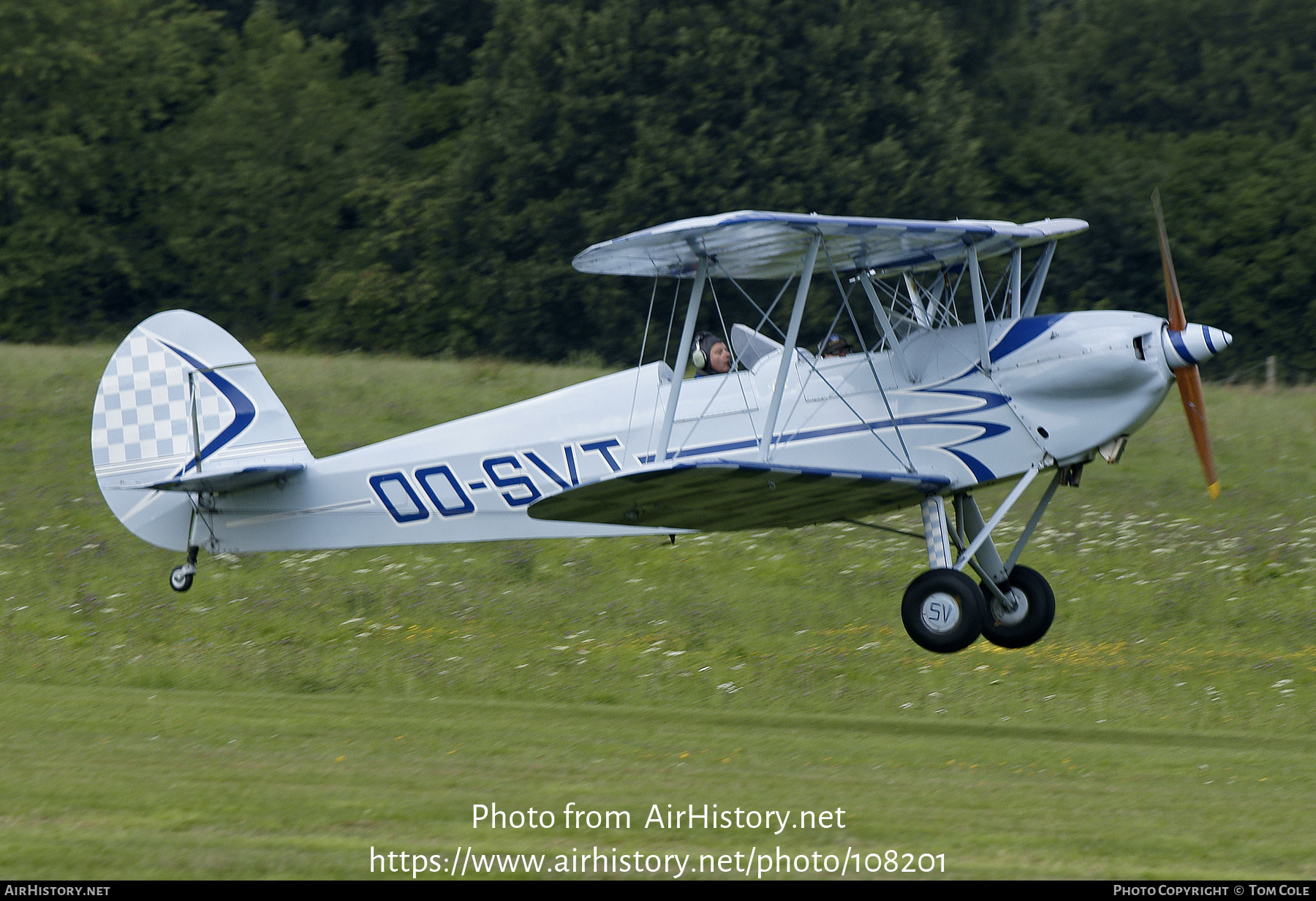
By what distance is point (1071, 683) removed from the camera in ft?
40.8

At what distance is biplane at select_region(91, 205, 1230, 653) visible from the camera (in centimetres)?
941

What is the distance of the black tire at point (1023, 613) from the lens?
10.4 metres

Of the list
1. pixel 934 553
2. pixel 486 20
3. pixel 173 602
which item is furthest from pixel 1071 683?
pixel 486 20

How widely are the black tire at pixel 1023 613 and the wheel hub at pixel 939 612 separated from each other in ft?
3.66

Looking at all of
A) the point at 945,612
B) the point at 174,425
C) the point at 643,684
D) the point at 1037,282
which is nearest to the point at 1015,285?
the point at 1037,282

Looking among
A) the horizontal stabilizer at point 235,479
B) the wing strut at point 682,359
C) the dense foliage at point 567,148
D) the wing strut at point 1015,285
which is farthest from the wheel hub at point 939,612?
the dense foliage at point 567,148

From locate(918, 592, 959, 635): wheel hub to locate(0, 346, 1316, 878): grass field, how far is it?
793mm

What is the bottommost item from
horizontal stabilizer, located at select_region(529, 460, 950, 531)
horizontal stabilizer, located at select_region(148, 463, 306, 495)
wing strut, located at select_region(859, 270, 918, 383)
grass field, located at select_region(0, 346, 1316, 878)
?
grass field, located at select_region(0, 346, 1316, 878)

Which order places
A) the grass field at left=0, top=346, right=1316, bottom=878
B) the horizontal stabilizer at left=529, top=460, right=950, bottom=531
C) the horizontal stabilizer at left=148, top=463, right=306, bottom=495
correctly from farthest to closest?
1. the horizontal stabilizer at left=148, top=463, right=306, bottom=495
2. the horizontal stabilizer at left=529, top=460, right=950, bottom=531
3. the grass field at left=0, top=346, right=1316, bottom=878

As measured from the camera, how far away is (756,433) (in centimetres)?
1002

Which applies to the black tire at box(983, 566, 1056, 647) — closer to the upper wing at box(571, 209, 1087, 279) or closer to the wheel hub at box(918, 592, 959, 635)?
the wheel hub at box(918, 592, 959, 635)

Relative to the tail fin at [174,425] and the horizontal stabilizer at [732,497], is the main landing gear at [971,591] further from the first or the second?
the tail fin at [174,425]

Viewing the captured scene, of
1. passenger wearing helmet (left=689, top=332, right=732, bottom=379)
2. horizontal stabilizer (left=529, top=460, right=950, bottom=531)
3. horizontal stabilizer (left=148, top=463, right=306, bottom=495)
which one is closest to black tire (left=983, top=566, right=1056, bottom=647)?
horizontal stabilizer (left=529, top=460, right=950, bottom=531)

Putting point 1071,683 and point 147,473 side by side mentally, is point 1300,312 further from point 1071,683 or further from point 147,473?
point 147,473
